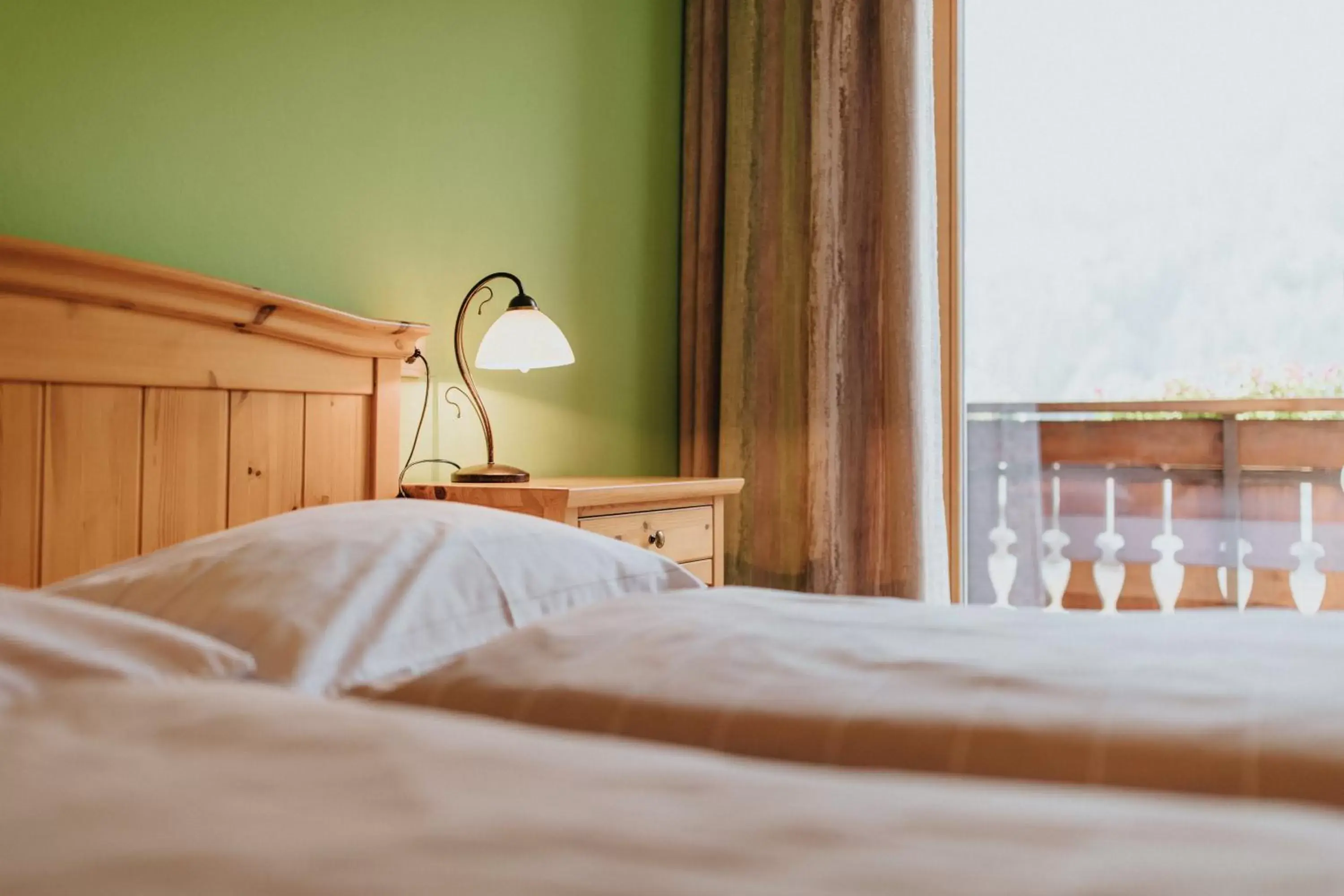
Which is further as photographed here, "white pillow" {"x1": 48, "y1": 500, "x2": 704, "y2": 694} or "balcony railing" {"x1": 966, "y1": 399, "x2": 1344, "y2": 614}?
"balcony railing" {"x1": 966, "y1": 399, "x2": 1344, "y2": 614}

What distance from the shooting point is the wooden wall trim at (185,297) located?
61.2 inches

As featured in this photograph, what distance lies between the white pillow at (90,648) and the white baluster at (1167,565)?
2.48 m

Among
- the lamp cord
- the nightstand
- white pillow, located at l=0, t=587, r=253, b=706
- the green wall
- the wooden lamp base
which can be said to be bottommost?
white pillow, located at l=0, t=587, r=253, b=706

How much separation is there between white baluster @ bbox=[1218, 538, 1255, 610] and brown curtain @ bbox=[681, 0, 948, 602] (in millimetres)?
679

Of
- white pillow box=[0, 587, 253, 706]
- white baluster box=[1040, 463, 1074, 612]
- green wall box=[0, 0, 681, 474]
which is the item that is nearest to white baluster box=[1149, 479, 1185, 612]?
white baluster box=[1040, 463, 1074, 612]

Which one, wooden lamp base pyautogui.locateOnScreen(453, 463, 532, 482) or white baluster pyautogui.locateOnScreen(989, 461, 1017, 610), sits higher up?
wooden lamp base pyautogui.locateOnScreen(453, 463, 532, 482)

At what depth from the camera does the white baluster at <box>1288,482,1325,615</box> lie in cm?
275

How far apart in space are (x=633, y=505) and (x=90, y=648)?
142 cm

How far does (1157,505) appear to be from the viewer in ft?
9.56

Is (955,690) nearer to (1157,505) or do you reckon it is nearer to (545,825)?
(545,825)

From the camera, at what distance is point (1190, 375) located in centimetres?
280

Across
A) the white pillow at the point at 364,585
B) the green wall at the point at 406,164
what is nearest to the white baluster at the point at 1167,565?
the green wall at the point at 406,164

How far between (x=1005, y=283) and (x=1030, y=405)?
332 mm

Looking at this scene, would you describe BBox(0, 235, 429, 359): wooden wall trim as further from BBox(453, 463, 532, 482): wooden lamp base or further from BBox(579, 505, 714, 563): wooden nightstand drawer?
BBox(579, 505, 714, 563): wooden nightstand drawer
